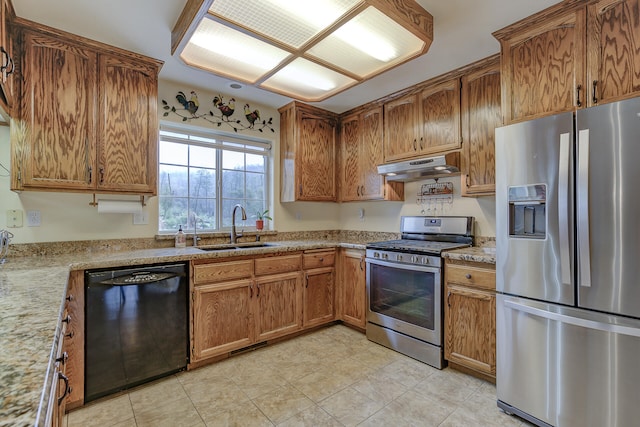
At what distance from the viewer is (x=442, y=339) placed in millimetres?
2447

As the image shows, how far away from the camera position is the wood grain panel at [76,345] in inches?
75.5

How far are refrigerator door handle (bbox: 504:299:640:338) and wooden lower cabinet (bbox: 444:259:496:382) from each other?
0.28 meters

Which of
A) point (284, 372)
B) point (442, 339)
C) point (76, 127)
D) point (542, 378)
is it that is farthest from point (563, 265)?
point (76, 127)

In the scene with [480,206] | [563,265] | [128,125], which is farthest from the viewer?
[480,206]

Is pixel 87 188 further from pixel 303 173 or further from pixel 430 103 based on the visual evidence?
pixel 430 103

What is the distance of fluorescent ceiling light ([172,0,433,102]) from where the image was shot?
1670 mm

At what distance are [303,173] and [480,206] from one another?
1.84 metres

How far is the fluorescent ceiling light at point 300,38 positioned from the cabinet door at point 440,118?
2.67ft

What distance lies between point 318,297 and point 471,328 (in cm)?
148

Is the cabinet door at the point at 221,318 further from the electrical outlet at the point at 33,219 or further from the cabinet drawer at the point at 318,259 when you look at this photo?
the electrical outlet at the point at 33,219

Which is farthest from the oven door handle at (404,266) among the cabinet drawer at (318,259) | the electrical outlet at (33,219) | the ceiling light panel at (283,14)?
the electrical outlet at (33,219)

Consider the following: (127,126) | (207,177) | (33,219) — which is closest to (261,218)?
(207,177)

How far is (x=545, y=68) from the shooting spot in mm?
1961

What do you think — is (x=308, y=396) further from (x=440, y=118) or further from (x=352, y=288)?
(x=440, y=118)
